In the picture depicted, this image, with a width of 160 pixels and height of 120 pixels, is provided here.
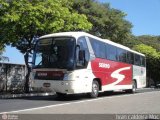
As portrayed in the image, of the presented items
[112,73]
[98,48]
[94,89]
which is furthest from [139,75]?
[94,89]

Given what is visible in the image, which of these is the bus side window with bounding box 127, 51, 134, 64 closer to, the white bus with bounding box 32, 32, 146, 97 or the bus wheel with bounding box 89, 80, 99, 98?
the white bus with bounding box 32, 32, 146, 97

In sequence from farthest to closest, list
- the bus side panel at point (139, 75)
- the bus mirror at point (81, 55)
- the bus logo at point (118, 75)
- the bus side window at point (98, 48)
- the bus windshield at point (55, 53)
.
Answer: the bus side panel at point (139, 75)
the bus logo at point (118, 75)
the bus side window at point (98, 48)
the bus mirror at point (81, 55)
the bus windshield at point (55, 53)

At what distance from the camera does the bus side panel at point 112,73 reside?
75.0ft

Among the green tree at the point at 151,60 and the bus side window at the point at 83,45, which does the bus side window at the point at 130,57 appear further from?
the green tree at the point at 151,60

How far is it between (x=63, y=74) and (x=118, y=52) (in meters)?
7.93

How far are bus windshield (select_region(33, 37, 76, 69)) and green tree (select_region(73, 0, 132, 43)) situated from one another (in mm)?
20662

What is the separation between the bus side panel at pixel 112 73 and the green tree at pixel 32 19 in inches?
185

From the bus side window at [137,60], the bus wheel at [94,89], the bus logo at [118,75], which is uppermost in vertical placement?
the bus side window at [137,60]

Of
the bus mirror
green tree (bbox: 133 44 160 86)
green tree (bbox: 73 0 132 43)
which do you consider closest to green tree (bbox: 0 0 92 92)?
the bus mirror

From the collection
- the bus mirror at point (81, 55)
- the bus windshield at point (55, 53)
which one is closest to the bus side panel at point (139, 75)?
the bus mirror at point (81, 55)

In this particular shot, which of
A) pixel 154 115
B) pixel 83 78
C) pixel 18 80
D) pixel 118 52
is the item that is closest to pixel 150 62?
pixel 18 80

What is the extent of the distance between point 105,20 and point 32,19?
16791 mm

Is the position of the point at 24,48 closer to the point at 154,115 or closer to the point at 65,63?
the point at 65,63

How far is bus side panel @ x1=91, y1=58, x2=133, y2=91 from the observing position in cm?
2286
